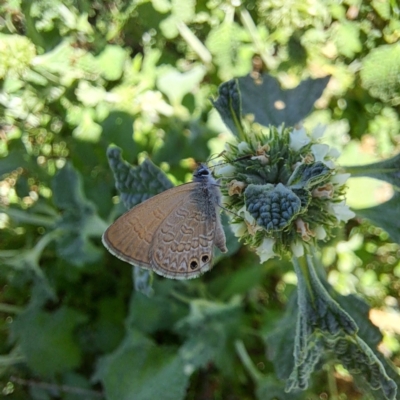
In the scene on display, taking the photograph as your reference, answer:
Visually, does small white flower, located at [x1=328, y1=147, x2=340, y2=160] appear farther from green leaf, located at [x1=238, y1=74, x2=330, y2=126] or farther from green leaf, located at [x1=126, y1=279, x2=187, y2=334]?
green leaf, located at [x1=126, y1=279, x2=187, y2=334]

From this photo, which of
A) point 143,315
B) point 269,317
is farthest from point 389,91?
point 143,315

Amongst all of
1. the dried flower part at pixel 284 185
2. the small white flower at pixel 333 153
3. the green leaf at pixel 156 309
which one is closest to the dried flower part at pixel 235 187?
the dried flower part at pixel 284 185

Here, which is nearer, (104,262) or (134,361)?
(134,361)

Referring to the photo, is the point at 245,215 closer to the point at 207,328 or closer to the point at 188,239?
the point at 188,239

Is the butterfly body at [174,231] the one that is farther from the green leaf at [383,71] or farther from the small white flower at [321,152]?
the green leaf at [383,71]

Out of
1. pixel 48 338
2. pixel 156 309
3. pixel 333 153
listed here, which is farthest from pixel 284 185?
pixel 48 338

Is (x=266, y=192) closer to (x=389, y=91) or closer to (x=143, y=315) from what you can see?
(x=389, y=91)

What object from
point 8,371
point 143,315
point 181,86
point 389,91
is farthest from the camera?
point 8,371
